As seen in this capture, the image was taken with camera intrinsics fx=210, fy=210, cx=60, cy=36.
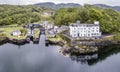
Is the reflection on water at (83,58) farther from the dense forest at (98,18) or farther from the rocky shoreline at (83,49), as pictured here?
the dense forest at (98,18)

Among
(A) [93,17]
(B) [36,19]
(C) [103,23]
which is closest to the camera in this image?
(C) [103,23]

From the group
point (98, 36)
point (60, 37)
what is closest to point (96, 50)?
point (98, 36)

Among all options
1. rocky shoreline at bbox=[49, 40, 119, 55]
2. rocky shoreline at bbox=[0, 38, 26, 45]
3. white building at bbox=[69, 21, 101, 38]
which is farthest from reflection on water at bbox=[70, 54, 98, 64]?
rocky shoreline at bbox=[0, 38, 26, 45]

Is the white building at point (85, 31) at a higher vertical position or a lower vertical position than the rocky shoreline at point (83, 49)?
higher

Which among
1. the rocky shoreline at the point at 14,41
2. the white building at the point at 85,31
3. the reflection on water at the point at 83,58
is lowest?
the rocky shoreline at the point at 14,41

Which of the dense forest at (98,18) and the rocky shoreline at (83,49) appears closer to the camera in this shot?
the rocky shoreline at (83,49)

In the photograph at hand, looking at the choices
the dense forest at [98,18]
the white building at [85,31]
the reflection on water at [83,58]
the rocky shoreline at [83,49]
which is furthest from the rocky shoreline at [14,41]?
the dense forest at [98,18]

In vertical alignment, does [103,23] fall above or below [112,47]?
above

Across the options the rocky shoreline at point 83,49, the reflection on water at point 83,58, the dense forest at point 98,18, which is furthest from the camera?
the dense forest at point 98,18

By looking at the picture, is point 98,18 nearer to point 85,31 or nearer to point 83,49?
point 85,31

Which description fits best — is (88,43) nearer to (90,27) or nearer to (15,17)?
(90,27)

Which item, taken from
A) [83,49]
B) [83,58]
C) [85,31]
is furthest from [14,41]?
[83,58]
